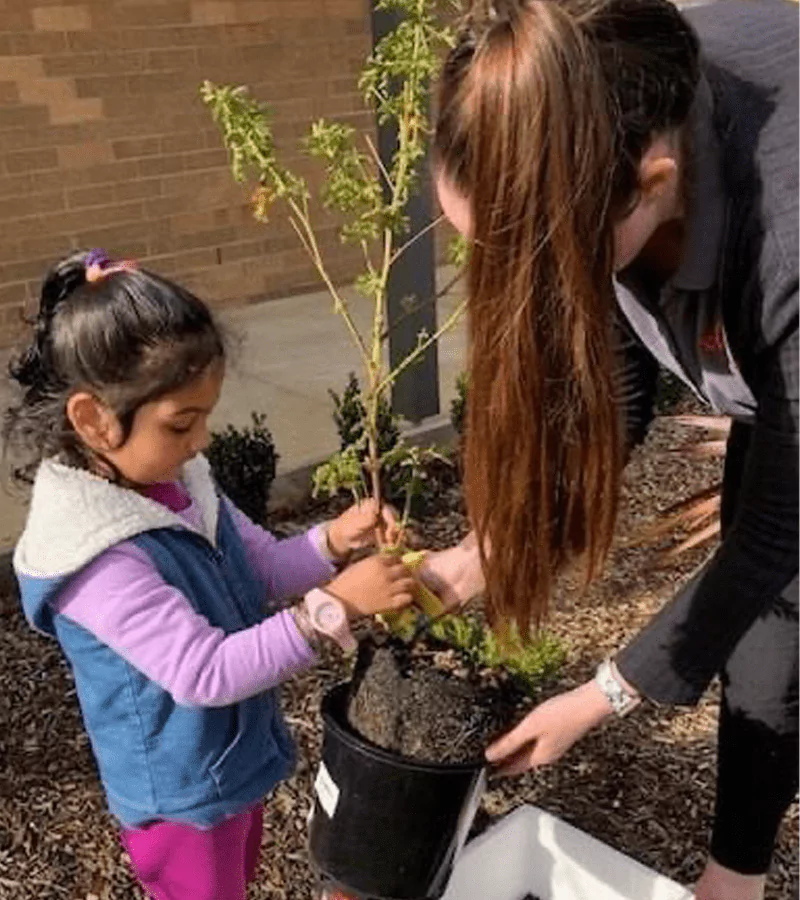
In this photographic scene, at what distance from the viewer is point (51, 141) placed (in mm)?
A: 6336

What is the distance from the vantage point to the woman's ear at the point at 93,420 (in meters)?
1.81

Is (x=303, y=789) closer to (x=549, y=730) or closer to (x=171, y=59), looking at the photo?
(x=549, y=730)

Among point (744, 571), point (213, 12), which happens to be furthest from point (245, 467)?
point (213, 12)

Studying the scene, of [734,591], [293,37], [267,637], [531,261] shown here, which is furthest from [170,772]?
[293,37]

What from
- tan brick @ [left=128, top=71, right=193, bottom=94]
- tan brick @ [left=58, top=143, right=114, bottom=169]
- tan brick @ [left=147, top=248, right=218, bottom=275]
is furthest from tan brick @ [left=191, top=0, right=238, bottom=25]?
tan brick @ [left=147, top=248, right=218, bottom=275]

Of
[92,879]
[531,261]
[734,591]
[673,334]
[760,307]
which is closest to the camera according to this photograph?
[531,261]

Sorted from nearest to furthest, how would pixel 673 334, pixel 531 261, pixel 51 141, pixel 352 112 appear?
pixel 531 261 → pixel 673 334 → pixel 51 141 → pixel 352 112

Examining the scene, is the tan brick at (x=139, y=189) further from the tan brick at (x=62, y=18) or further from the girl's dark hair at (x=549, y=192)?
the girl's dark hair at (x=549, y=192)

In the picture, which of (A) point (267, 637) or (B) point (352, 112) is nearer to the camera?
(A) point (267, 637)

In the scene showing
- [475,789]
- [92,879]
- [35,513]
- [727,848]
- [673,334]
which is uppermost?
[673,334]

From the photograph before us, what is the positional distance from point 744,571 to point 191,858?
0.97m

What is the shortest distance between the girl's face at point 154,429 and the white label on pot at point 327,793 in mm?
530

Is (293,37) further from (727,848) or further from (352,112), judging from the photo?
(727,848)

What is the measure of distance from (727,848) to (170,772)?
1074mm
